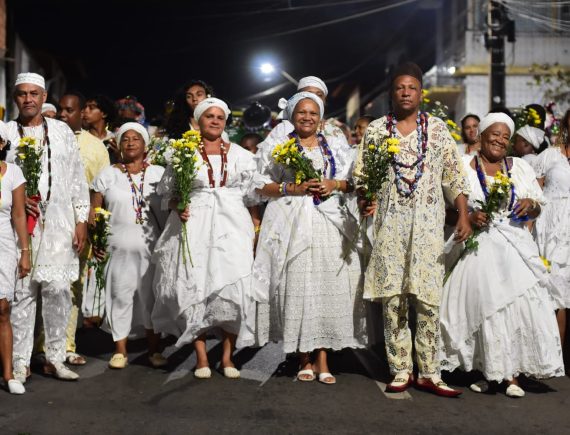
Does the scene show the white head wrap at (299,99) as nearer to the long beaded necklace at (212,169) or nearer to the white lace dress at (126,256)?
the long beaded necklace at (212,169)

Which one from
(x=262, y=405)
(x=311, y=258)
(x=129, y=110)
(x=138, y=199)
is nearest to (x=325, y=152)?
(x=311, y=258)

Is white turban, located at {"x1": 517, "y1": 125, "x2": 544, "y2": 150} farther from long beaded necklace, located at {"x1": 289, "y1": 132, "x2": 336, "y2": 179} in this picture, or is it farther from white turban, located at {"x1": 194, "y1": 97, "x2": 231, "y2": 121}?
white turban, located at {"x1": 194, "y1": 97, "x2": 231, "y2": 121}

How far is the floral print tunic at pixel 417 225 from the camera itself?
20.2 feet

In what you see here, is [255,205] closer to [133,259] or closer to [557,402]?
[133,259]

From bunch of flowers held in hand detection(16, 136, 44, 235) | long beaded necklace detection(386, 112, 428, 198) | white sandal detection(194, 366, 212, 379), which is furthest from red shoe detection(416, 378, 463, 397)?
bunch of flowers held in hand detection(16, 136, 44, 235)

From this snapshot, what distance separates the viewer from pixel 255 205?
23.4 ft

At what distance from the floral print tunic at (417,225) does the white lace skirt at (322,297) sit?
33 centimetres

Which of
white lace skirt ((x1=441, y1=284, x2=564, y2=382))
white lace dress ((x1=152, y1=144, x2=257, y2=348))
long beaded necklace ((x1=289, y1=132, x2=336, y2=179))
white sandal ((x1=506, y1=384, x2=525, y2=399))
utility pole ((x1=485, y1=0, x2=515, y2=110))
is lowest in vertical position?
white sandal ((x1=506, y1=384, x2=525, y2=399))

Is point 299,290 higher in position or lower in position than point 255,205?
lower

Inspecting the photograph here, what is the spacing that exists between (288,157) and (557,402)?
9.40 feet

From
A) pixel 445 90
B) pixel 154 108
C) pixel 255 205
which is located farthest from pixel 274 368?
pixel 445 90

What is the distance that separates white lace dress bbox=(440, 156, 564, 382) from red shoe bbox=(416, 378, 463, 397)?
0.24 m

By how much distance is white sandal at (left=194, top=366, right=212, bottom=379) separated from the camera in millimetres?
6645

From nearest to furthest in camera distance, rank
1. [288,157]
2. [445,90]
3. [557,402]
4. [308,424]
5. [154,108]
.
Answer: [308,424] < [557,402] < [288,157] < [154,108] < [445,90]
